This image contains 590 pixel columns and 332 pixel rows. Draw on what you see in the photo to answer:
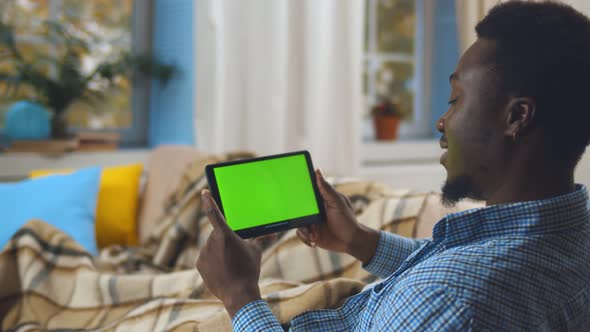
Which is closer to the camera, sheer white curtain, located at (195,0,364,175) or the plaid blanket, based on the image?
the plaid blanket

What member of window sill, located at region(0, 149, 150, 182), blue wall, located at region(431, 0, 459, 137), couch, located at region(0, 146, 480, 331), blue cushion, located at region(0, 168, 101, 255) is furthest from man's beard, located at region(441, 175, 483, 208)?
blue wall, located at region(431, 0, 459, 137)

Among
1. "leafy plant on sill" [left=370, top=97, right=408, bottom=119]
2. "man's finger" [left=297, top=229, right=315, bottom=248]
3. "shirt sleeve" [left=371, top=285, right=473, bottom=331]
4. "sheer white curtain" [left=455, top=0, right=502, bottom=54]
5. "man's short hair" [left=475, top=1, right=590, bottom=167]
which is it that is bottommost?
"man's finger" [left=297, top=229, right=315, bottom=248]

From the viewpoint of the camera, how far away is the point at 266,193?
1.08 meters

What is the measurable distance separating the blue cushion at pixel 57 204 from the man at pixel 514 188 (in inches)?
62.1

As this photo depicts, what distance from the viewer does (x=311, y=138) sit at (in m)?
2.77

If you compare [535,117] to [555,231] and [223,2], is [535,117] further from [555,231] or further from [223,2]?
[223,2]

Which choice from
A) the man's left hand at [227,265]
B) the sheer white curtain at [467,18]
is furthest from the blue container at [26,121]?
the man's left hand at [227,265]

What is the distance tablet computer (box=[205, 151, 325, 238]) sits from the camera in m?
1.02

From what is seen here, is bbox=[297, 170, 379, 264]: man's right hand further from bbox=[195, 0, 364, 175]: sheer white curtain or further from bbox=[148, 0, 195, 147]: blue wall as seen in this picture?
bbox=[148, 0, 195, 147]: blue wall

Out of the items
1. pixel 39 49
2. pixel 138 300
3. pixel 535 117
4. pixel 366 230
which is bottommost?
pixel 138 300

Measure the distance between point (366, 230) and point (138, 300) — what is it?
0.63 metres

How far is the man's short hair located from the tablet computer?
0.45 m

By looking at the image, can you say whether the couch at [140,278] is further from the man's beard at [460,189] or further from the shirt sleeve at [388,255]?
the man's beard at [460,189]

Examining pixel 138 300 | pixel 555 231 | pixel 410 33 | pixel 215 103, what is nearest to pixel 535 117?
pixel 555 231
